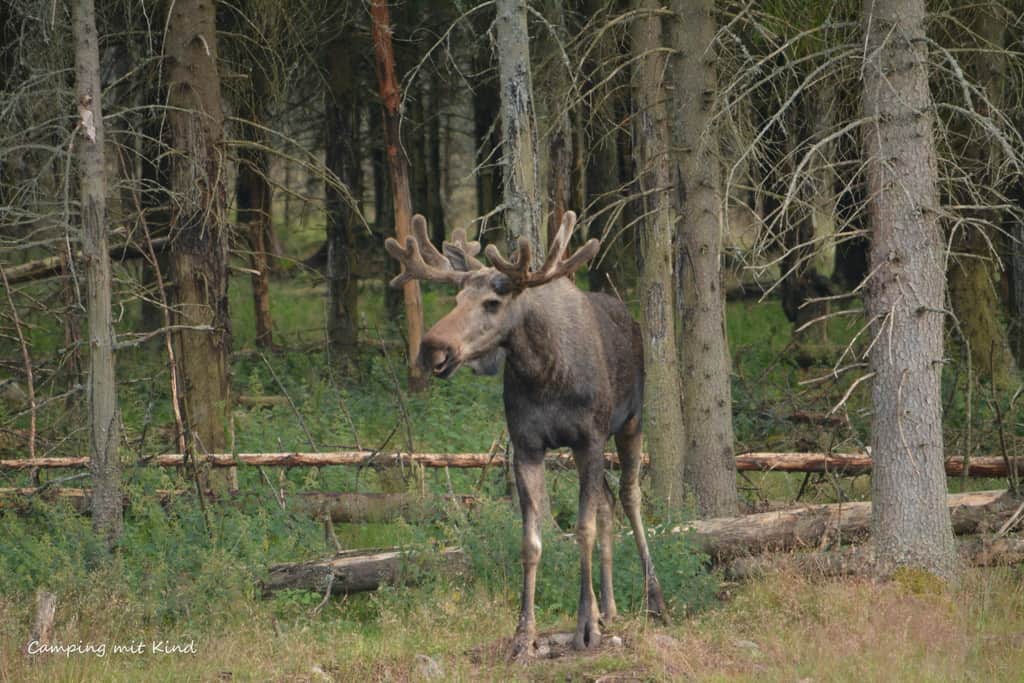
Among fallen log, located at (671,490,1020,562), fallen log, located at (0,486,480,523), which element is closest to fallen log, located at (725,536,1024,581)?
fallen log, located at (671,490,1020,562)

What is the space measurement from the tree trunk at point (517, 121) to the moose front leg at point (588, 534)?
6.32 feet

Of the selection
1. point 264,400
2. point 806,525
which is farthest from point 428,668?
point 264,400

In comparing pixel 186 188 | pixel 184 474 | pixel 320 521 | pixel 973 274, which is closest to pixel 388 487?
pixel 320 521

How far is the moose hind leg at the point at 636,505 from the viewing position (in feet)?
30.9

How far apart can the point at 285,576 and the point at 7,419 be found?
4.45 m

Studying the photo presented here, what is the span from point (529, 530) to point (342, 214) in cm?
1236

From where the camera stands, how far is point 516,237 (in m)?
10.1

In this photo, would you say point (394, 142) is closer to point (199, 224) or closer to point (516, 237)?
point (199, 224)

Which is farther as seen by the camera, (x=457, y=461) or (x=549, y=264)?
(x=457, y=461)

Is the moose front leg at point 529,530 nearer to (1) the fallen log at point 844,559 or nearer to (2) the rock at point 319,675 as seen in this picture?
(2) the rock at point 319,675

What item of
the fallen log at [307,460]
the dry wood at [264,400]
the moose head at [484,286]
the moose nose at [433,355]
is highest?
the moose head at [484,286]

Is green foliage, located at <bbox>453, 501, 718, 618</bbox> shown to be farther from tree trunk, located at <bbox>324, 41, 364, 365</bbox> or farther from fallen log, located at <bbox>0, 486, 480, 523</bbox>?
tree trunk, located at <bbox>324, 41, 364, 365</bbox>

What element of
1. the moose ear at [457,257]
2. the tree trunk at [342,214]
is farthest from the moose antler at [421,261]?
the tree trunk at [342,214]

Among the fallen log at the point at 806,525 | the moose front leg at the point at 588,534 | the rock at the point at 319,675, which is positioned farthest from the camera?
the fallen log at the point at 806,525
